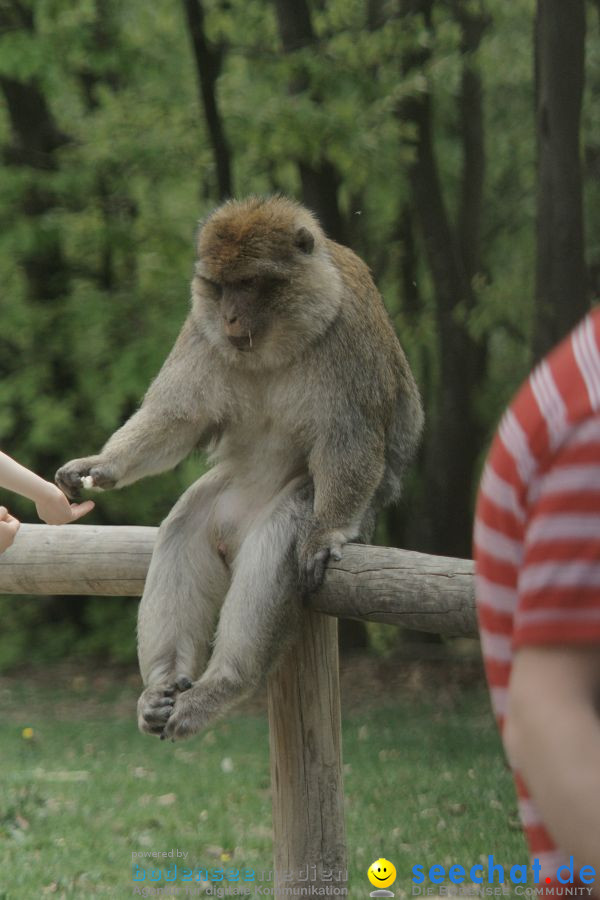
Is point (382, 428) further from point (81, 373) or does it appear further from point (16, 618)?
point (16, 618)

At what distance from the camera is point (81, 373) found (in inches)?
340

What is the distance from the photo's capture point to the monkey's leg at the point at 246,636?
3.31m

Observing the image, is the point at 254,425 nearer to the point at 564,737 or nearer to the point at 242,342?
the point at 242,342

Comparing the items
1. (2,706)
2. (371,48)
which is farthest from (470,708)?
(371,48)

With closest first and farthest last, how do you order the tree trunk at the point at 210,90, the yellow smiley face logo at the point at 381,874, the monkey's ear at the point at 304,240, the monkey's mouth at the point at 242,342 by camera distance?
the monkey's mouth at the point at 242,342 < the monkey's ear at the point at 304,240 < the yellow smiley face logo at the point at 381,874 < the tree trunk at the point at 210,90

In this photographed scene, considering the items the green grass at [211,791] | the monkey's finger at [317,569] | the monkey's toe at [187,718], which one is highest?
the monkey's finger at [317,569]

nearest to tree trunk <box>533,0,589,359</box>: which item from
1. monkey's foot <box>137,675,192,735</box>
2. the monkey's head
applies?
the monkey's head

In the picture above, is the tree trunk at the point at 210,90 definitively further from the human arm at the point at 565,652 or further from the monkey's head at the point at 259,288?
the human arm at the point at 565,652

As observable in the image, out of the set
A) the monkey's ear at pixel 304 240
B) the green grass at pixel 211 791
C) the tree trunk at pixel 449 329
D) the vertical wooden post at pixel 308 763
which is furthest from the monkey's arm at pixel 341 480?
the tree trunk at pixel 449 329

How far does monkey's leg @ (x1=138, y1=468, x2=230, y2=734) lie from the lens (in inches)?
137

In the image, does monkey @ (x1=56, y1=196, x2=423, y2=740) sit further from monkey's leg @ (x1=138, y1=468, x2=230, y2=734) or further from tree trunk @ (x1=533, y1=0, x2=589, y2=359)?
tree trunk @ (x1=533, y1=0, x2=589, y2=359)

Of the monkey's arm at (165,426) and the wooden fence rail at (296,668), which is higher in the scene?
the monkey's arm at (165,426)

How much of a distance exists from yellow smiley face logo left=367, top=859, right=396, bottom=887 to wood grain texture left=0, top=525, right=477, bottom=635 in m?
1.37

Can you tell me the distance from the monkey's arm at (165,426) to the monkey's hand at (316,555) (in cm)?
60
